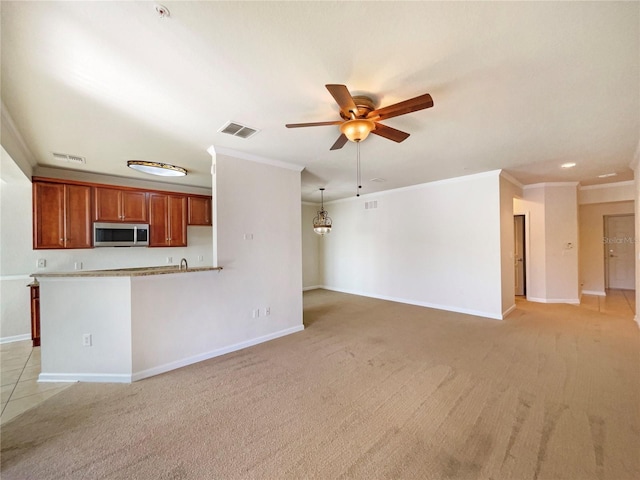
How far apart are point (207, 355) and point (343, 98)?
3.33 m

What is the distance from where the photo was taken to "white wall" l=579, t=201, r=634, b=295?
664 centimetres

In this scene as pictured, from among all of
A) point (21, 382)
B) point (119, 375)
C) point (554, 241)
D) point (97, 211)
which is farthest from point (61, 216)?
point (554, 241)

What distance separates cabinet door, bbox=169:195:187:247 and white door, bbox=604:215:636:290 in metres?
10.6

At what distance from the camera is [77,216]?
4191 mm

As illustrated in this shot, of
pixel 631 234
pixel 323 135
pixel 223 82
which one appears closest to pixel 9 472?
pixel 223 82

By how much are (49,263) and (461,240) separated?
745 centimetres

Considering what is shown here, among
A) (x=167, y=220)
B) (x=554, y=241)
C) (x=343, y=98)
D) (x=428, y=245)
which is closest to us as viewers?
(x=343, y=98)

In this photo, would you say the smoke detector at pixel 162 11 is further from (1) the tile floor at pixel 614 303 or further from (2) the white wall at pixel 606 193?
(2) the white wall at pixel 606 193

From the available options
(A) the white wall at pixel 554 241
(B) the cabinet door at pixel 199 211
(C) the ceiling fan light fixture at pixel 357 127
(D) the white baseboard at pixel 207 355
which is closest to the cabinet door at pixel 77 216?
(B) the cabinet door at pixel 199 211

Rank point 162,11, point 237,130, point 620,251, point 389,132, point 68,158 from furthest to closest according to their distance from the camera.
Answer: point 620,251 < point 68,158 < point 237,130 < point 389,132 < point 162,11

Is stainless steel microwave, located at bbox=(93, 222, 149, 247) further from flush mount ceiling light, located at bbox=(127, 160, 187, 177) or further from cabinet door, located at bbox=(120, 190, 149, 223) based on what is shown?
flush mount ceiling light, located at bbox=(127, 160, 187, 177)

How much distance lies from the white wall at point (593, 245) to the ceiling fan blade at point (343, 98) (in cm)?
816

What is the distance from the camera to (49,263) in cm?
426

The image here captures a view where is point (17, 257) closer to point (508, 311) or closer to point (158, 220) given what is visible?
point (158, 220)
